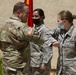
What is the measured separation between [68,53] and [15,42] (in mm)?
768

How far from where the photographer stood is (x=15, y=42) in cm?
524

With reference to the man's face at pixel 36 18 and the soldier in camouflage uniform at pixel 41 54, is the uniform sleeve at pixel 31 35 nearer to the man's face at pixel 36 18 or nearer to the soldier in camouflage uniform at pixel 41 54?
the soldier in camouflage uniform at pixel 41 54

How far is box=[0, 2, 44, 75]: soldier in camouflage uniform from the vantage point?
17.2 feet

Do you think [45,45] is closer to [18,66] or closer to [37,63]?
[37,63]

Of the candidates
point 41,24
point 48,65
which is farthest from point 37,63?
point 41,24

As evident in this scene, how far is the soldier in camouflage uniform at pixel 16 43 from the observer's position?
5.23 metres

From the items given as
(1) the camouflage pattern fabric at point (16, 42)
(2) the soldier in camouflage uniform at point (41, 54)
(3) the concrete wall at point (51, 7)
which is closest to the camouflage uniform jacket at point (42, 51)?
(2) the soldier in camouflage uniform at point (41, 54)

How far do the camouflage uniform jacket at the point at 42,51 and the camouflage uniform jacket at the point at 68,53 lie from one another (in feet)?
1.71

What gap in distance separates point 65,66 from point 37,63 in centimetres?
77

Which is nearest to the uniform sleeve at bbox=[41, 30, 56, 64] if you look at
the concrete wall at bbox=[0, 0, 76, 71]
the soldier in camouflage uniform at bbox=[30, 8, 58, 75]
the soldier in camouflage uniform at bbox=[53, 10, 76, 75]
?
the soldier in camouflage uniform at bbox=[30, 8, 58, 75]

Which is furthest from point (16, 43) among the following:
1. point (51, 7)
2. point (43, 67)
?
point (51, 7)

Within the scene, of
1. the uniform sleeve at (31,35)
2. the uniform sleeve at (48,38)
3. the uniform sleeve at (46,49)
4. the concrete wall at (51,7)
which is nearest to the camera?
the uniform sleeve at (31,35)

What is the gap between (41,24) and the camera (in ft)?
20.9

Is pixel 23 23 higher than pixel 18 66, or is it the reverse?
pixel 23 23
